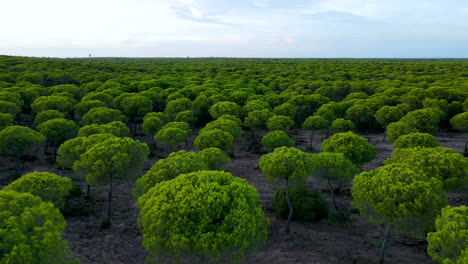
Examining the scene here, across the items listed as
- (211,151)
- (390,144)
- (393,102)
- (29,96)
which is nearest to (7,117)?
(29,96)

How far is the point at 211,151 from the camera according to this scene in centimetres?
2552

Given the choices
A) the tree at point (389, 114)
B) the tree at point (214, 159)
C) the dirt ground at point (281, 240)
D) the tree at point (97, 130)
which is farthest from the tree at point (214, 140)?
the tree at point (389, 114)

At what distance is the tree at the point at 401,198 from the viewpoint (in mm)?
15883

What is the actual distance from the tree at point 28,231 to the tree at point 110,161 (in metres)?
8.15

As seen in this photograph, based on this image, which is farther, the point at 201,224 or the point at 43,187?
Result: the point at 43,187

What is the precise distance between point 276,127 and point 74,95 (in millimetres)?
40173

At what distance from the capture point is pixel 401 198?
1609cm

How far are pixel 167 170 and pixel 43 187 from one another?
7.67 metres

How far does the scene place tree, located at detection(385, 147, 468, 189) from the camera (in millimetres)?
20391

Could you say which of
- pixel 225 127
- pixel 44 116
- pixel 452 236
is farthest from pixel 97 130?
pixel 452 236

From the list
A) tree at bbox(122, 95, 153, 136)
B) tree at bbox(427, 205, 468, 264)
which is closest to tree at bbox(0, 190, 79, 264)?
tree at bbox(427, 205, 468, 264)

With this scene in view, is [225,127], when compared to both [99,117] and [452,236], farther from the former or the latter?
[452,236]

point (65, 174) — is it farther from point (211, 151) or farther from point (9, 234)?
point (9, 234)

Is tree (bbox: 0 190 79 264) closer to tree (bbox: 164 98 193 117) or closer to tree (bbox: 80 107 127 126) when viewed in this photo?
tree (bbox: 80 107 127 126)
